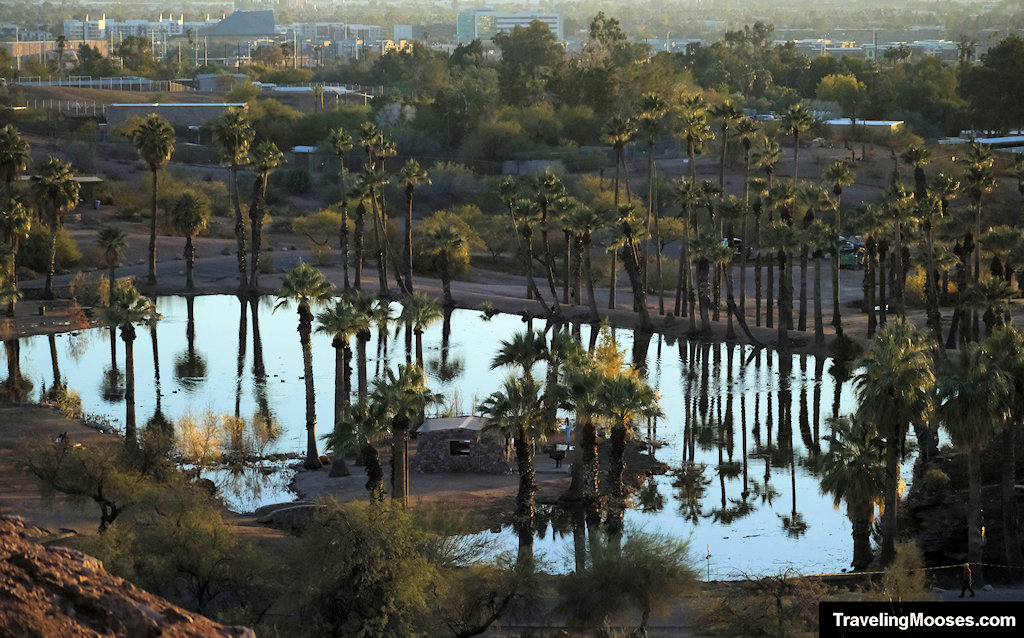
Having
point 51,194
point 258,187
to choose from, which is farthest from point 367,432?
point 51,194

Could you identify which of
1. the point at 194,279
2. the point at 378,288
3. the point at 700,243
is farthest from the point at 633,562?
the point at 194,279

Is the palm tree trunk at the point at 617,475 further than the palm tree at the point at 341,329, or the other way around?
the palm tree at the point at 341,329

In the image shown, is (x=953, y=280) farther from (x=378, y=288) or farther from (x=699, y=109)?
(x=378, y=288)

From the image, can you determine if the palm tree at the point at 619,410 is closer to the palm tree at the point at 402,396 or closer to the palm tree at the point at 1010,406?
the palm tree at the point at 402,396

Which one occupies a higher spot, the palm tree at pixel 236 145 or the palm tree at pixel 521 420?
the palm tree at pixel 236 145

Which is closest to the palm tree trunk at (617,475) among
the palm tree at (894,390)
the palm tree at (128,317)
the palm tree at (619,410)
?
the palm tree at (619,410)

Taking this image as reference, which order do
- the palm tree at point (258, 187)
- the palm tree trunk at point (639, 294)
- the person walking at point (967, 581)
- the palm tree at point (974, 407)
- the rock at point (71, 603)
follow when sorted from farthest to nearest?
the palm tree at point (258, 187), the palm tree trunk at point (639, 294), the palm tree at point (974, 407), the person walking at point (967, 581), the rock at point (71, 603)

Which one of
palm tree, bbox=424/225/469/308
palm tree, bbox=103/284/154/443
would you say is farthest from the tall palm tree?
palm tree, bbox=424/225/469/308
